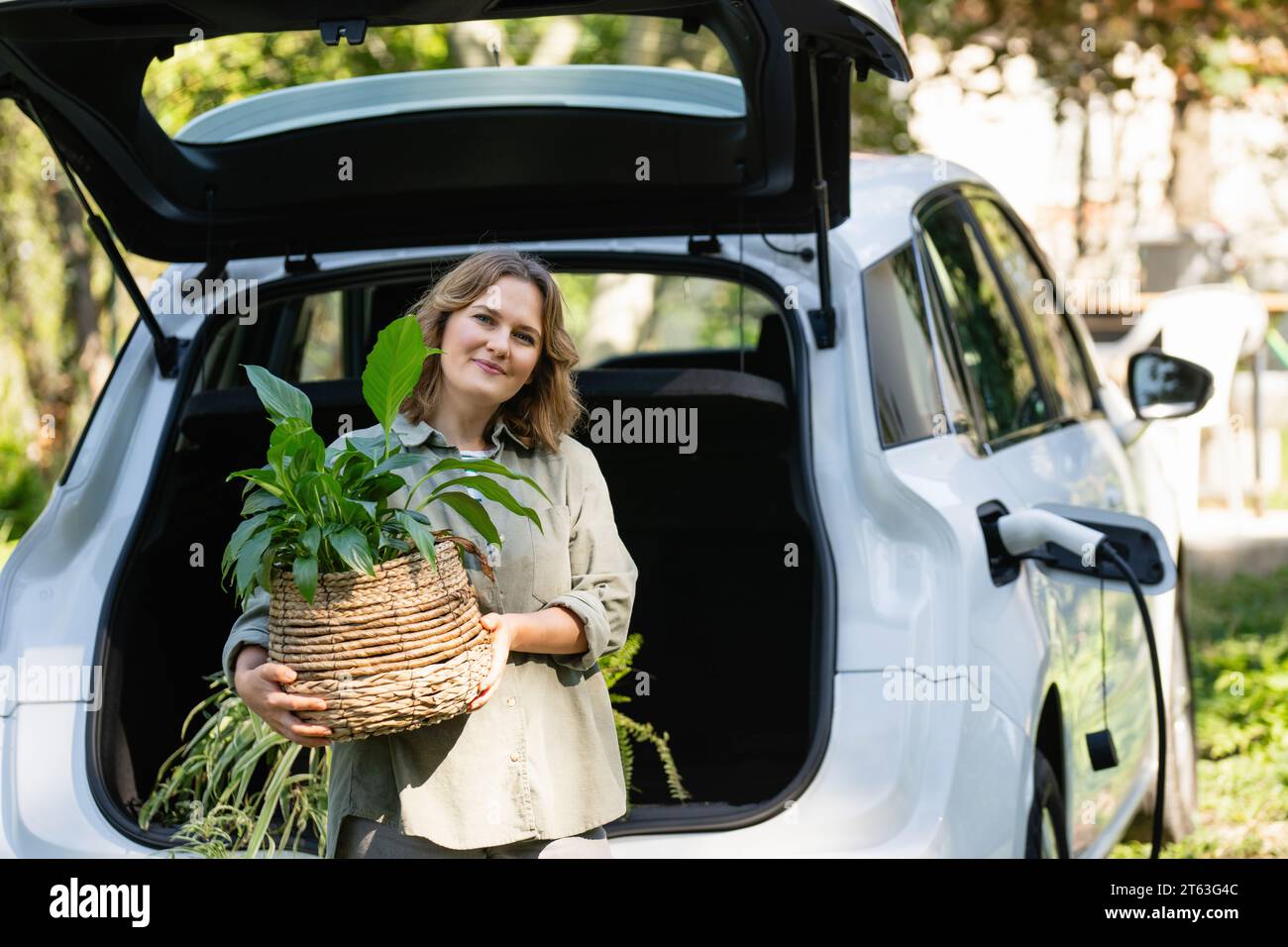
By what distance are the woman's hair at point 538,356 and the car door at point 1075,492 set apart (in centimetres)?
104

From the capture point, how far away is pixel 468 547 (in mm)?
2219

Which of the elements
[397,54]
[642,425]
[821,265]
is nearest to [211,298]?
[642,425]

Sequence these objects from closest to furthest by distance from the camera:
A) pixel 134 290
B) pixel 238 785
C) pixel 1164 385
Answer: pixel 238 785, pixel 134 290, pixel 1164 385

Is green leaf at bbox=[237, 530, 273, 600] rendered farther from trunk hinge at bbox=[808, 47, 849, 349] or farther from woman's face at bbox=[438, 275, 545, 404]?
→ trunk hinge at bbox=[808, 47, 849, 349]

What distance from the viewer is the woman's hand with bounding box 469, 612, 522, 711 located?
84.2 inches

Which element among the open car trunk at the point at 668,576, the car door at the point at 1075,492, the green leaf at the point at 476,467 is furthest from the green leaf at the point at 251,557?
the car door at the point at 1075,492

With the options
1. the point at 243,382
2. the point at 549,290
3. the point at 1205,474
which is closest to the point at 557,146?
the point at 549,290

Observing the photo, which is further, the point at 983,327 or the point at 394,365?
the point at 983,327

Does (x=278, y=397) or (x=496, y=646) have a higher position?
(x=278, y=397)

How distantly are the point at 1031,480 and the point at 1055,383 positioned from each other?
96 cm

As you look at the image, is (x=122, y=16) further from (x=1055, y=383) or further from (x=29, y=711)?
(x=1055, y=383)

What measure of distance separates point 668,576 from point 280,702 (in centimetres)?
171
